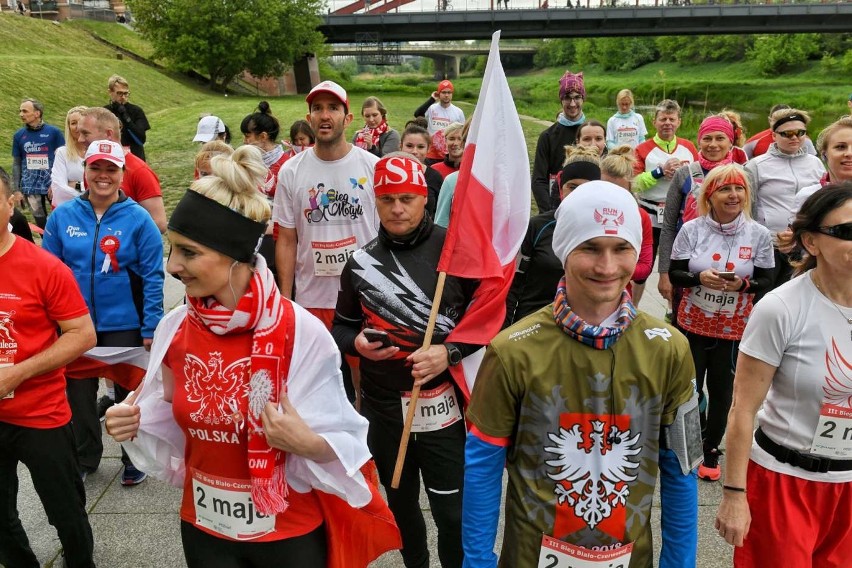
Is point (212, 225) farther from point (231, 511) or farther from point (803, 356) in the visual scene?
point (803, 356)

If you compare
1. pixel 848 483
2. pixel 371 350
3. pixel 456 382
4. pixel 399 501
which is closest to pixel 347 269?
pixel 371 350

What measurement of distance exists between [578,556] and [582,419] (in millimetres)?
430

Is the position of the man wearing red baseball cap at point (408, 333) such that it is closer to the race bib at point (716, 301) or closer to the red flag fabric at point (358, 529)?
the red flag fabric at point (358, 529)

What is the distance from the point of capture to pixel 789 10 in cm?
4625

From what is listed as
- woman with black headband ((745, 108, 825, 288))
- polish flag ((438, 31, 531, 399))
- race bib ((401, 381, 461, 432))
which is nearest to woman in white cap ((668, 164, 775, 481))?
woman with black headband ((745, 108, 825, 288))

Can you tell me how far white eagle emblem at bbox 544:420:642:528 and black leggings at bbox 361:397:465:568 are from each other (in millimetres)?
1060

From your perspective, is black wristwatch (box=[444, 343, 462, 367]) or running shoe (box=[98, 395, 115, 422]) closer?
black wristwatch (box=[444, 343, 462, 367])

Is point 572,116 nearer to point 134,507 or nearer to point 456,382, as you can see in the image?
point 456,382

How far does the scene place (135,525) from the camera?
4211mm

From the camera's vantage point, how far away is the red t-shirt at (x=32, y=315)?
3.22 metres

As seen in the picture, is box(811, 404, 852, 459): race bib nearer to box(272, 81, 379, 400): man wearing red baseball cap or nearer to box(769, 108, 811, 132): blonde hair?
box(272, 81, 379, 400): man wearing red baseball cap

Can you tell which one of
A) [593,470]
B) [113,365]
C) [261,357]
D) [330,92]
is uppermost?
[330,92]

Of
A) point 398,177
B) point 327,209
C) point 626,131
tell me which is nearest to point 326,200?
point 327,209

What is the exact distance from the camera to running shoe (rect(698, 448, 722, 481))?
15.1 feet
